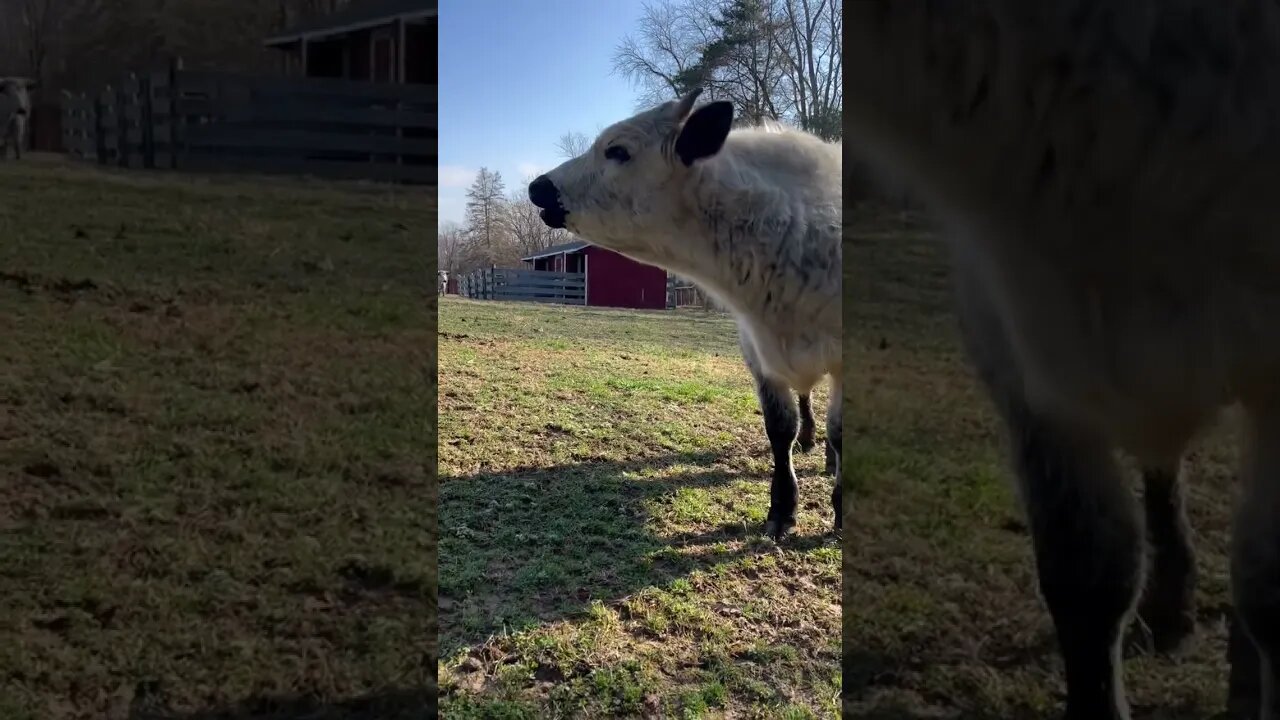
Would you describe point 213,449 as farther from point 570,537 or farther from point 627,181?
point 627,181

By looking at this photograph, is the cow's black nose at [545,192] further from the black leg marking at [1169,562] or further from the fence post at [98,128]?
the black leg marking at [1169,562]

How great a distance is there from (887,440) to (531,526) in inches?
85.4

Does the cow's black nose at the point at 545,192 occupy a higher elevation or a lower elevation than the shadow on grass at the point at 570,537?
higher

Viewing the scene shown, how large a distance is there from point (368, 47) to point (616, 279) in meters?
3.92

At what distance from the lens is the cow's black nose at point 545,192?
2.90 metres

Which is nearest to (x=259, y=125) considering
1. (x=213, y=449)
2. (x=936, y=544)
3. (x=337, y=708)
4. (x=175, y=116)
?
(x=175, y=116)

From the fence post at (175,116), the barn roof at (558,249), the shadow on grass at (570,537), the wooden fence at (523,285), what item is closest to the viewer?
the fence post at (175,116)

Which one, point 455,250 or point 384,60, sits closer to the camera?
point 384,60

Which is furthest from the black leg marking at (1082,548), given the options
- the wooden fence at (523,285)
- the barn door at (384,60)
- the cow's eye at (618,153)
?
the wooden fence at (523,285)

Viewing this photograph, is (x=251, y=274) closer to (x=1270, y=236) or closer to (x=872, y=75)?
(x=872, y=75)

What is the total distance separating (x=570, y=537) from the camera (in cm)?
295

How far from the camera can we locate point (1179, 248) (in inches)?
29.5

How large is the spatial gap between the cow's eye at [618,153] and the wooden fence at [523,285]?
1.79 meters

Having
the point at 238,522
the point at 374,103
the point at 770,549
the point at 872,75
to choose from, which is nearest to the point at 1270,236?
the point at 872,75
